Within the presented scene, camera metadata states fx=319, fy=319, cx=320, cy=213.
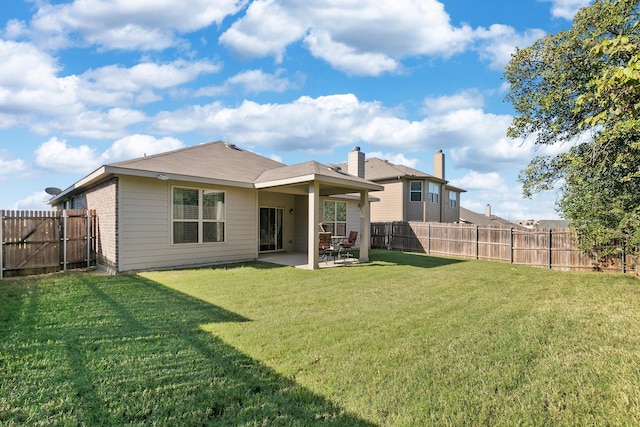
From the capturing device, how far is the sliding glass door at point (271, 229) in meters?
13.5

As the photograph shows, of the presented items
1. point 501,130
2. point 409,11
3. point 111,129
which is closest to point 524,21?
point 501,130

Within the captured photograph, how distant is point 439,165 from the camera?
79.3 ft

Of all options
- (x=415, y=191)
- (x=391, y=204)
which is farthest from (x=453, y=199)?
(x=391, y=204)

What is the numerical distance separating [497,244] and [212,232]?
11311 mm

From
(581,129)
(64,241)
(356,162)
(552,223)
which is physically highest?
(581,129)

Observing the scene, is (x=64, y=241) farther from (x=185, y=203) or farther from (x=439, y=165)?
(x=439, y=165)

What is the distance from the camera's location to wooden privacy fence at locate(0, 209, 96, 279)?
339 inches

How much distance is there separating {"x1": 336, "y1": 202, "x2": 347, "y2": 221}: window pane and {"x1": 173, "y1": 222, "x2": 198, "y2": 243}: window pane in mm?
7460

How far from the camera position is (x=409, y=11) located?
8.49 meters

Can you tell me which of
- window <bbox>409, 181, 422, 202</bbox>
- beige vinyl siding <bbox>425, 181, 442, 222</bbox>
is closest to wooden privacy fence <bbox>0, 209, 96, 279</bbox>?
window <bbox>409, 181, 422, 202</bbox>

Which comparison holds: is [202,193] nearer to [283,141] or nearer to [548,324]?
[283,141]

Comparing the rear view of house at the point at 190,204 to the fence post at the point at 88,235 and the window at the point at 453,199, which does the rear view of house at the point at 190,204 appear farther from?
the window at the point at 453,199

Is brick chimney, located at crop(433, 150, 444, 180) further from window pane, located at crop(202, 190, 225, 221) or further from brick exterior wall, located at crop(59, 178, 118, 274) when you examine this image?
brick exterior wall, located at crop(59, 178, 118, 274)

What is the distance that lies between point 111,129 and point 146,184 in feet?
23.6
